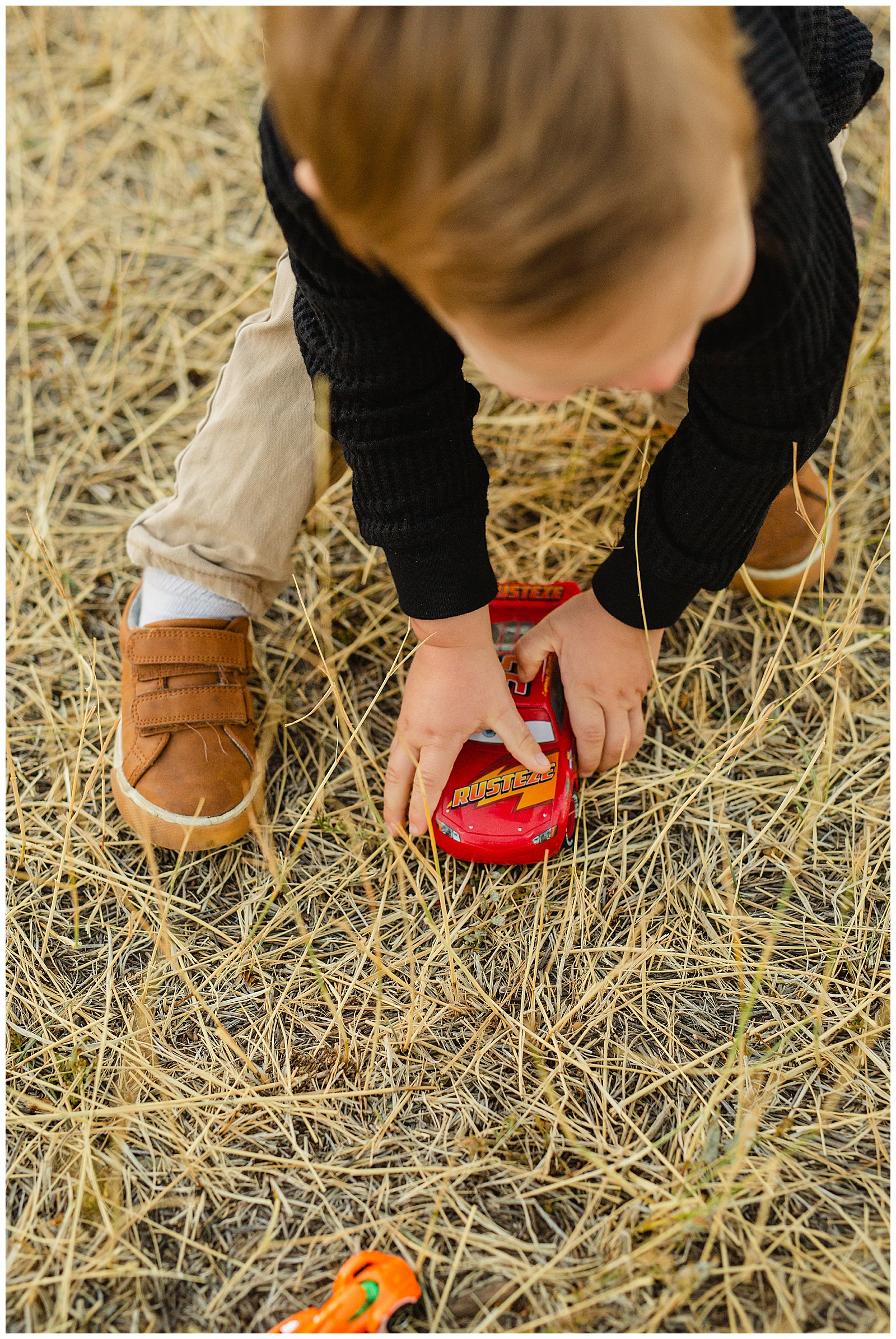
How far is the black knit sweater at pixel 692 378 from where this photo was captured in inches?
39.7

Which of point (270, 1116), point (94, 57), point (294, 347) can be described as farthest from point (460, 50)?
point (94, 57)

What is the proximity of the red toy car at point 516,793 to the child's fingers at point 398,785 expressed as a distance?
0.07 m

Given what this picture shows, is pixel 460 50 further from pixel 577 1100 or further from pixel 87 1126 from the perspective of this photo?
pixel 87 1126

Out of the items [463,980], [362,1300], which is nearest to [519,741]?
[463,980]

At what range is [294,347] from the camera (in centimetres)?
141

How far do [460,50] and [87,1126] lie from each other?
1.28 metres

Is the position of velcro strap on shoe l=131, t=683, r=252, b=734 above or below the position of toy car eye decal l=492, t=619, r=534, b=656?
below

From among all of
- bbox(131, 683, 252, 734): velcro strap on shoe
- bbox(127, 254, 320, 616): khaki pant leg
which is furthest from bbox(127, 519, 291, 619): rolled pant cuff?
bbox(131, 683, 252, 734): velcro strap on shoe

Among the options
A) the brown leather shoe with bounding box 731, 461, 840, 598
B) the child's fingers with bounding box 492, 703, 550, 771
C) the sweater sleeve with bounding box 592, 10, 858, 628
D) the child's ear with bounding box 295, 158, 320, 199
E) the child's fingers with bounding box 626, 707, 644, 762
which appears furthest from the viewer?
the brown leather shoe with bounding box 731, 461, 840, 598

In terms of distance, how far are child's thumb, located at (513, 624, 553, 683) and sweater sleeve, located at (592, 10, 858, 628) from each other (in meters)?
0.12

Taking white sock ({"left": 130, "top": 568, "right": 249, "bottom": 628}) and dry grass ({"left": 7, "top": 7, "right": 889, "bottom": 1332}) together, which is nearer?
dry grass ({"left": 7, "top": 7, "right": 889, "bottom": 1332})

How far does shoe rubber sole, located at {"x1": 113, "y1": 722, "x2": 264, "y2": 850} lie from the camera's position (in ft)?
4.72

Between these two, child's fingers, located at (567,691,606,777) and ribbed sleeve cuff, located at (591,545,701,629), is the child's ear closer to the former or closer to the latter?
ribbed sleeve cuff, located at (591,545,701,629)

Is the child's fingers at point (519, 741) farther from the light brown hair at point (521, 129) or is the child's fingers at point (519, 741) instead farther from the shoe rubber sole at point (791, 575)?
the light brown hair at point (521, 129)
